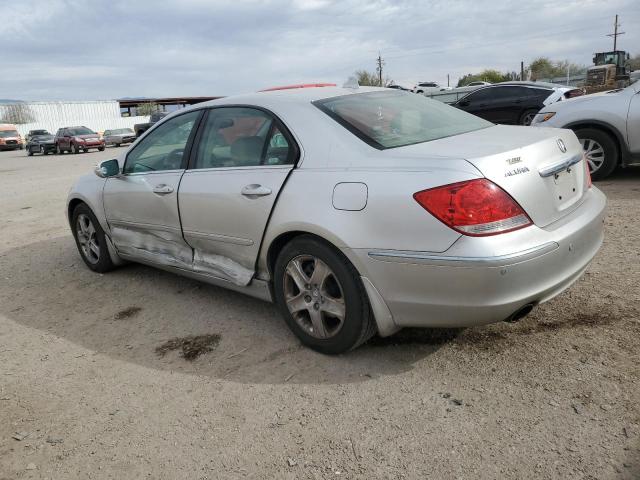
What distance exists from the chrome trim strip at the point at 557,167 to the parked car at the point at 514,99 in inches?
426

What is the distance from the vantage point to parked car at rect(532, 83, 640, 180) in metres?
6.64

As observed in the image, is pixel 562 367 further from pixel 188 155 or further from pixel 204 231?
pixel 188 155

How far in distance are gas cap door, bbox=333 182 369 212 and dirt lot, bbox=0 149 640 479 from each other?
36.2 inches

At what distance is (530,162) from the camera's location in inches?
105

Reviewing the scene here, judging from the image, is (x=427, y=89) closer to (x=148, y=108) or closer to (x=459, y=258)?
(x=459, y=258)

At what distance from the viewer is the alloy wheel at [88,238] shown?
5035mm

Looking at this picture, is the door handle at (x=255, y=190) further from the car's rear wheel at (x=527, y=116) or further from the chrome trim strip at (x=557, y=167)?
the car's rear wheel at (x=527, y=116)

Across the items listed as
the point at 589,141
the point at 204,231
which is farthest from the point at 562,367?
the point at 589,141

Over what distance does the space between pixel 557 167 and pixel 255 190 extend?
1713 millimetres

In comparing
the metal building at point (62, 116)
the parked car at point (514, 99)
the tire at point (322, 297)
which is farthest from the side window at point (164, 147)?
the metal building at point (62, 116)

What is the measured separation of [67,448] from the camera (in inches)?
98.3

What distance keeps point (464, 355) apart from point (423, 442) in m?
0.79

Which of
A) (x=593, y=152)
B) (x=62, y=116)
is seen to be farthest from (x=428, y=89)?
(x=62, y=116)

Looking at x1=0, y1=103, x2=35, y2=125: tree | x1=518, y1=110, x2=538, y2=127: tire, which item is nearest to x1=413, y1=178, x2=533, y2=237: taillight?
x1=518, y1=110, x2=538, y2=127: tire
